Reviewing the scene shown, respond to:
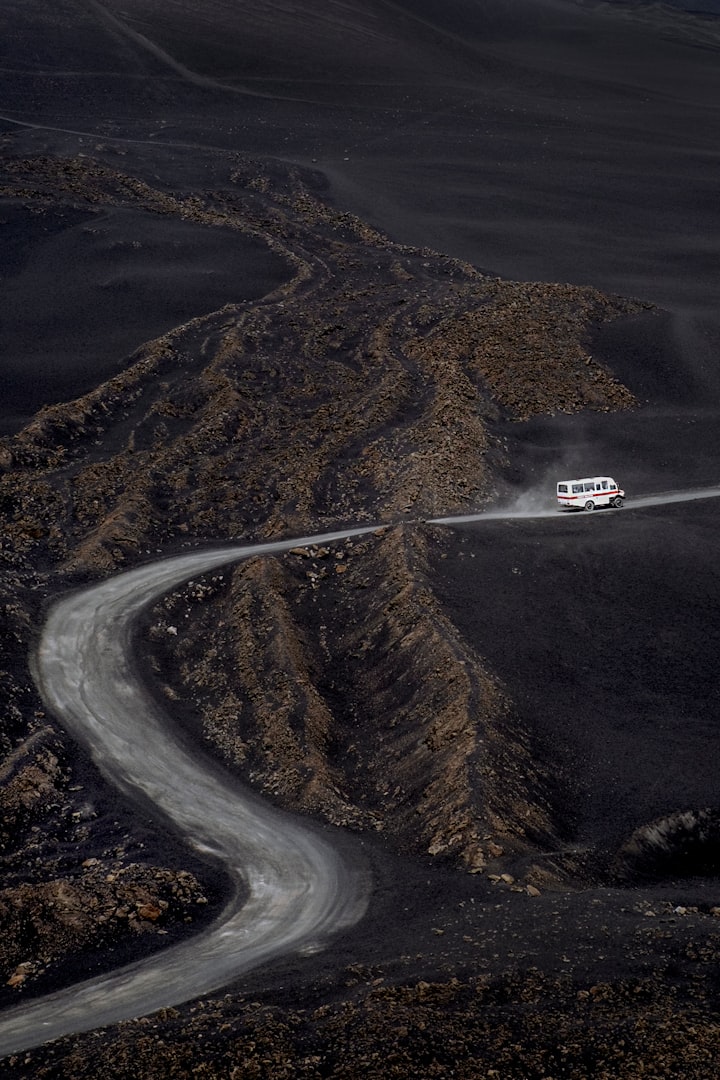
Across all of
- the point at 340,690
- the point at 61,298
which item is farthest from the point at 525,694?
the point at 61,298

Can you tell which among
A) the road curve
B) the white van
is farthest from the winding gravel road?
the white van

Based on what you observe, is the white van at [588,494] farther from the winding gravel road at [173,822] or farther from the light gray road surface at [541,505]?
the winding gravel road at [173,822]

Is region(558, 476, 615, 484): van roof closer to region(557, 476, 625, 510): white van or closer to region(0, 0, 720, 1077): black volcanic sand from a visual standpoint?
region(557, 476, 625, 510): white van

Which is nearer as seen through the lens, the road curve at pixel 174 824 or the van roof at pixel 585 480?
the road curve at pixel 174 824

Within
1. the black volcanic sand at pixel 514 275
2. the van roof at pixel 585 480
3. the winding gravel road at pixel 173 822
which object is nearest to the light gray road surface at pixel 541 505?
the winding gravel road at pixel 173 822

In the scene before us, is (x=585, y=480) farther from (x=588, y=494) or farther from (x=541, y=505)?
(x=541, y=505)

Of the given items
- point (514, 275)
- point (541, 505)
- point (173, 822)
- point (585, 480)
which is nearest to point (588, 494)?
point (585, 480)

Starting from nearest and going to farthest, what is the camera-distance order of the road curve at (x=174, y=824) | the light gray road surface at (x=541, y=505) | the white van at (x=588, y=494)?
the road curve at (x=174, y=824)
the light gray road surface at (x=541, y=505)
the white van at (x=588, y=494)
